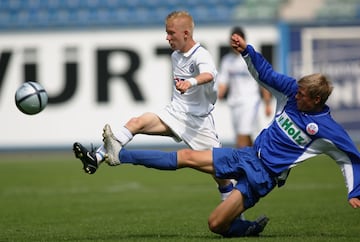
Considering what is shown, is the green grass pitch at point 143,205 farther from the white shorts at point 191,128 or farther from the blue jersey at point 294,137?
the white shorts at point 191,128

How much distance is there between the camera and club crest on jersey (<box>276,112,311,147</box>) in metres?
8.01

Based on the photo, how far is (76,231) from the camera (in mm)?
9125

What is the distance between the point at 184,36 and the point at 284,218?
8.34ft

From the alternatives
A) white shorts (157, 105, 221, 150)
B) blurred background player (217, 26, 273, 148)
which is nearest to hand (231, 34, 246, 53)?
white shorts (157, 105, 221, 150)

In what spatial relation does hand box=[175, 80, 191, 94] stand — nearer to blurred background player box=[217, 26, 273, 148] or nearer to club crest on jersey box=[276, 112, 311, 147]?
club crest on jersey box=[276, 112, 311, 147]

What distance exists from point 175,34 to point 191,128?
103cm

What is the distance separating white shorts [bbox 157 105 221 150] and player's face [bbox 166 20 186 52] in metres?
0.74

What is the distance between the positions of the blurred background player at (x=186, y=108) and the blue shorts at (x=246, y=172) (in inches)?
38.6

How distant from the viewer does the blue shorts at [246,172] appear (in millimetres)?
8062

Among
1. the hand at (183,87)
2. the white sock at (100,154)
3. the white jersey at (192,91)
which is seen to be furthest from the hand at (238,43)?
the white sock at (100,154)

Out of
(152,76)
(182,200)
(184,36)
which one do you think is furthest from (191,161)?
(152,76)

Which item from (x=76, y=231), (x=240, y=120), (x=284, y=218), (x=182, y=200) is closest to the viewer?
(x=76, y=231)

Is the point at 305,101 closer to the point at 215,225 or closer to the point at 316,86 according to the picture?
the point at 316,86

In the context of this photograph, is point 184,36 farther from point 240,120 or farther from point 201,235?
point 240,120
